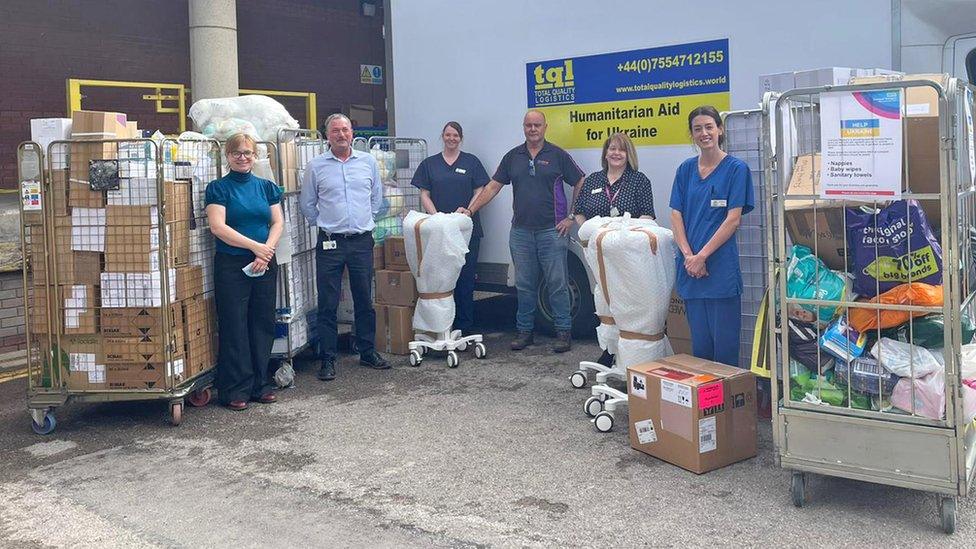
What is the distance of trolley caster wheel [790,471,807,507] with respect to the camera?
14.1 feet

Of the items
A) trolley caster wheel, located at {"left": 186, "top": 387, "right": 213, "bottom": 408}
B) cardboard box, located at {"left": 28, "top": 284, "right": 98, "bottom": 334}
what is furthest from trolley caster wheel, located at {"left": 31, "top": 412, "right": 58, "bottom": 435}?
trolley caster wheel, located at {"left": 186, "top": 387, "right": 213, "bottom": 408}

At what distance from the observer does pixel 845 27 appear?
6.02 meters

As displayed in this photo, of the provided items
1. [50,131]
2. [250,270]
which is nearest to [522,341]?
[250,270]

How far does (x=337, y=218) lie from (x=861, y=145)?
3.98 metres

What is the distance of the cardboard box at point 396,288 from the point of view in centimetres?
782

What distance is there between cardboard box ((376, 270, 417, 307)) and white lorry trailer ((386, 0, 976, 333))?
31.3 inches

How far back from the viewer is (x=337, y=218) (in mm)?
6965

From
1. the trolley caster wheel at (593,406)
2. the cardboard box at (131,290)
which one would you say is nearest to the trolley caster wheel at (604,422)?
the trolley caster wheel at (593,406)

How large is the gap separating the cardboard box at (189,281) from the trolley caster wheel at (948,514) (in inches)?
172

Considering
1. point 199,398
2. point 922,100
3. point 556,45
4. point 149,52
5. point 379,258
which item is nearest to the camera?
point 922,100

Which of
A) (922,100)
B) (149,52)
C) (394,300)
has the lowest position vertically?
(394,300)

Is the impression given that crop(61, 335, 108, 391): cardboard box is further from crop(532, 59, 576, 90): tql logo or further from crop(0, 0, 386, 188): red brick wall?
crop(0, 0, 386, 188): red brick wall

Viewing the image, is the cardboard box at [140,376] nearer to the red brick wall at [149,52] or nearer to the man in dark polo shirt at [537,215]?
the man in dark polo shirt at [537,215]

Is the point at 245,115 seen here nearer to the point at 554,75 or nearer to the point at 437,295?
the point at 437,295
